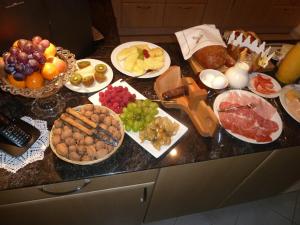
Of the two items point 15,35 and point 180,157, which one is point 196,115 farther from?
point 15,35

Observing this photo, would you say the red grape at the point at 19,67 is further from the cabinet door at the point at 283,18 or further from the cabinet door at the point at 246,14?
the cabinet door at the point at 283,18

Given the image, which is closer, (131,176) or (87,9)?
(131,176)

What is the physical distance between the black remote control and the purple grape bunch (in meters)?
0.14

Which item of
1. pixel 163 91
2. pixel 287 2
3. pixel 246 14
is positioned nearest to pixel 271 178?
pixel 163 91

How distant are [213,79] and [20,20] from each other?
28.8 inches

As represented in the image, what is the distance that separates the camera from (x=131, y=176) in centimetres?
90

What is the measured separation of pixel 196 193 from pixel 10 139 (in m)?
0.83

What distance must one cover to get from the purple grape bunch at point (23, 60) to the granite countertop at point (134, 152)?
0.67 ft

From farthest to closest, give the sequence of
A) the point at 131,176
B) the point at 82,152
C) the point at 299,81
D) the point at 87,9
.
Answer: the point at 299,81
the point at 87,9
the point at 131,176
the point at 82,152

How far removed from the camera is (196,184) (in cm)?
114

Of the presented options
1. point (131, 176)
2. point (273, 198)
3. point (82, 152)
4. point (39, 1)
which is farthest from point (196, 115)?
point (273, 198)

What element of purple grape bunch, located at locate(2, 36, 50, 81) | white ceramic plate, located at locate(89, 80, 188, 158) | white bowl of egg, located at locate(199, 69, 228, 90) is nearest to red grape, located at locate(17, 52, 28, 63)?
purple grape bunch, located at locate(2, 36, 50, 81)

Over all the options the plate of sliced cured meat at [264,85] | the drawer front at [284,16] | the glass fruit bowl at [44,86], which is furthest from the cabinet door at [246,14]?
the glass fruit bowl at [44,86]

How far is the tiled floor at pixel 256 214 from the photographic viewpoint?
1.56m
